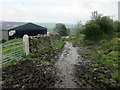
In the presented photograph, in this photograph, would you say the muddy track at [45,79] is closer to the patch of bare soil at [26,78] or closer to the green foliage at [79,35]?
the patch of bare soil at [26,78]

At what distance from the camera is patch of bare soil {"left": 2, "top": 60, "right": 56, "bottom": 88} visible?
13.9ft

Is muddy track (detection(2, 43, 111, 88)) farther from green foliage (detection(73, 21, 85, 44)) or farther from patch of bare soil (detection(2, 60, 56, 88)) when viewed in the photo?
green foliage (detection(73, 21, 85, 44))

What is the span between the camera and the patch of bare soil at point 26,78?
4234mm

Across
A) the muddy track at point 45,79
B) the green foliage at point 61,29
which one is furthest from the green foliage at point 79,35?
the muddy track at point 45,79

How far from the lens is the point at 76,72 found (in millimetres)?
5543

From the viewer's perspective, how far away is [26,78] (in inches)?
187

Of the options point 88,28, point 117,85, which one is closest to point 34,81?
point 117,85

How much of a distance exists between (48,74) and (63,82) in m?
0.93

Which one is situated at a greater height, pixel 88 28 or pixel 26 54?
pixel 88 28

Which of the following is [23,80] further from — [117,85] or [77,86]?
[117,85]

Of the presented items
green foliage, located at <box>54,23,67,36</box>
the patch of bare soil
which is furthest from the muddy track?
green foliage, located at <box>54,23,67,36</box>

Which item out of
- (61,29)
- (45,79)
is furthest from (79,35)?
(45,79)

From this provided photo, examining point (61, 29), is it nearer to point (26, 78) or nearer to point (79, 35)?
point (79, 35)

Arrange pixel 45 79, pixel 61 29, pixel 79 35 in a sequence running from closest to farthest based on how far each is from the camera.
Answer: pixel 45 79, pixel 79 35, pixel 61 29
